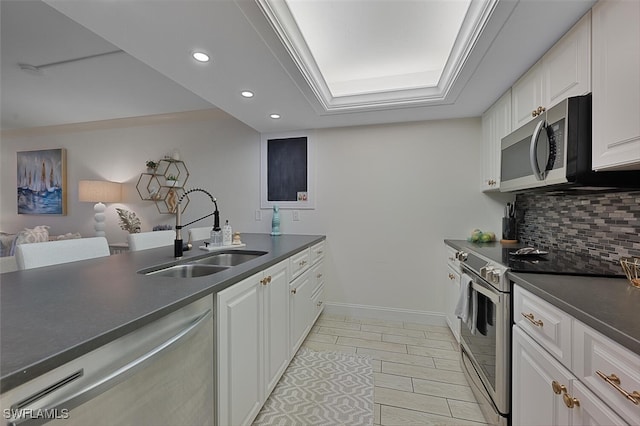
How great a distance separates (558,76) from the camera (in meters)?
1.43

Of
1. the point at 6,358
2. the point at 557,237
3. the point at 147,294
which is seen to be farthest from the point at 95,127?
the point at 557,237

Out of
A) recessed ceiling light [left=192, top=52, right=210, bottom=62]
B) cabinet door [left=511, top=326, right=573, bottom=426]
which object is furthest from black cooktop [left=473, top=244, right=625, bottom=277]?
recessed ceiling light [left=192, top=52, right=210, bottom=62]

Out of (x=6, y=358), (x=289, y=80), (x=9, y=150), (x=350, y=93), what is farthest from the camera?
(x=9, y=150)

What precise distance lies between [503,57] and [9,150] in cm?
703

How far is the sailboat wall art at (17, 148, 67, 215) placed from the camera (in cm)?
401

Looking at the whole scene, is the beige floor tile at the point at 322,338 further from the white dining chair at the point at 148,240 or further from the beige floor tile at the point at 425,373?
the white dining chair at the point at 148,240

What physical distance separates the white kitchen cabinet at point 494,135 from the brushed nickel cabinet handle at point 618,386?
1.77 metres

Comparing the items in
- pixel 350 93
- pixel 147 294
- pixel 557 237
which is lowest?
pixel 147 294

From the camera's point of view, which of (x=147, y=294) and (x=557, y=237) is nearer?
(x=147, y=294)

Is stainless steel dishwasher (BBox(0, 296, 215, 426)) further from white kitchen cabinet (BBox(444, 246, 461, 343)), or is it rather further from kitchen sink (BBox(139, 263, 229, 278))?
white kitchen cabinet (BBox(444, 246, 461, 343))

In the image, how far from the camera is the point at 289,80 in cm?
188

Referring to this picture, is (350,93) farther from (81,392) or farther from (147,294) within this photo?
(81,392)

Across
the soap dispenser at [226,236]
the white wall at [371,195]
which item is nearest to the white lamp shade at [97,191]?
the white wall at [371,195]

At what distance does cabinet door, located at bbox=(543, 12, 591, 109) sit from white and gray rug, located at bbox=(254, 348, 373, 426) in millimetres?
2091
